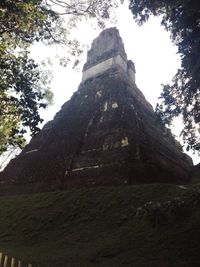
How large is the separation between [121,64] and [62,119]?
279 inches

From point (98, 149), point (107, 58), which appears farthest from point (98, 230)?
point (107, 58)

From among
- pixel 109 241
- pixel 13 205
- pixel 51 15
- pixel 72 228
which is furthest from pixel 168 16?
pixel 13 205

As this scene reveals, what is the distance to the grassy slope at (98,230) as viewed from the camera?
7.63 meters

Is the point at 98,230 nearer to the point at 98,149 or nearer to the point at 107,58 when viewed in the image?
the point at 98,149

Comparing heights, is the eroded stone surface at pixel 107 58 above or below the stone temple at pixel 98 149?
above

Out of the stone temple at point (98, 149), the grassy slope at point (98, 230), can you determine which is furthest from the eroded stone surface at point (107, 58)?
→ the grassy slope at point (98, 230)

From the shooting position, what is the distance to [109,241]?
8.97 metres

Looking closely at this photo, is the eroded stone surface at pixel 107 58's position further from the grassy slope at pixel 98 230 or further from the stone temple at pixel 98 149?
the grassy slope at pixel 98 230

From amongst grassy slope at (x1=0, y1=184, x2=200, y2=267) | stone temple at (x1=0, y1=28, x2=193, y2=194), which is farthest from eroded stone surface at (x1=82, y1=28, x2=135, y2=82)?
grassy slope at (x1=0, y1=184, x2=200, y2=267)

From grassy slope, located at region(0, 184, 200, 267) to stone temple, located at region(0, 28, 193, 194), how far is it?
128 centimetres

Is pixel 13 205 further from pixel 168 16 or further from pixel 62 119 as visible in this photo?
pixel 168 16

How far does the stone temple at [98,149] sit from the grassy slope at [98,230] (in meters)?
1.28

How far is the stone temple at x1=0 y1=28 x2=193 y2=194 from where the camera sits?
44.5ft

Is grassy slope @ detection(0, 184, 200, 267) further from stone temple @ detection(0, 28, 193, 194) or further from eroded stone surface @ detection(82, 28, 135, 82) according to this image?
eroded stone surface @ detection(82, 28, 135, 82)
